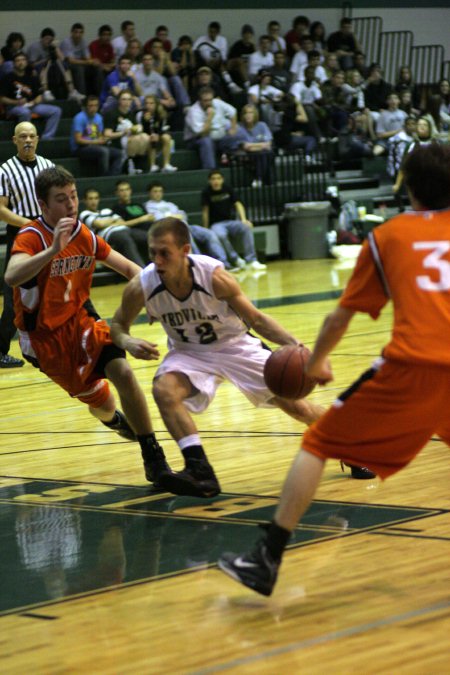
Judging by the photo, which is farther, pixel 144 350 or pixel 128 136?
pixel 128 136

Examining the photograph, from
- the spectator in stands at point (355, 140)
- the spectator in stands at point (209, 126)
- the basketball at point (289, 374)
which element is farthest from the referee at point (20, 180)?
the spectator in stands at point (355, 140)

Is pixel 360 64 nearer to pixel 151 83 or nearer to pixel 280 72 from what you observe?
pixel 280 72

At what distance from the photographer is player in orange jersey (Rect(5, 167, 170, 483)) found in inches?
219

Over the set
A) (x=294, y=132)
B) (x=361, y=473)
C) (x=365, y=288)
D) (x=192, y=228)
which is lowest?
(x=192, y=228)

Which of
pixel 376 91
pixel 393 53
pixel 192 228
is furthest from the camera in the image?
pixel 393 53

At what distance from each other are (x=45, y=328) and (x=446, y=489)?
2098 millimetres

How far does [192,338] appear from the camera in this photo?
5.39 meters

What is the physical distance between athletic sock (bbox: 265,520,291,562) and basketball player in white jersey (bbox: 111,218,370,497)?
137 centimetres

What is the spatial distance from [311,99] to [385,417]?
17500mm

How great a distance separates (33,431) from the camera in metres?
7.16

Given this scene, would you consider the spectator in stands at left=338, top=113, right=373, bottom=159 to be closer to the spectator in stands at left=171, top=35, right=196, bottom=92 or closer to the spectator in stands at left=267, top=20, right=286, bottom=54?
the spectator in stands at left=267, top=20, right=286, bottom=54

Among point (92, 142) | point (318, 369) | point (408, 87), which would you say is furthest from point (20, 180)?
point (408, 87)

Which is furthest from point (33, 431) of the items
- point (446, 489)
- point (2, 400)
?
point (446, 489)

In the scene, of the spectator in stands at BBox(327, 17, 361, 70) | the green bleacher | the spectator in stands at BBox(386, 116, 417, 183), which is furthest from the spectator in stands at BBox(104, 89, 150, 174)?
the spectator in stands at BBox(327, 17, 361, 70)
